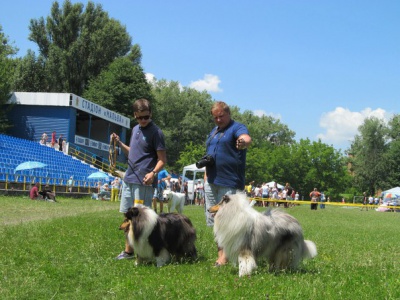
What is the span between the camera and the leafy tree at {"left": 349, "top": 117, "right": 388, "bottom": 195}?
76.8m

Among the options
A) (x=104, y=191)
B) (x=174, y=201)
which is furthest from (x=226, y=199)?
(x=104, y=191)

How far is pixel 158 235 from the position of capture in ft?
20.9

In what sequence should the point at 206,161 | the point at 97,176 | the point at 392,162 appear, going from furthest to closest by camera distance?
1. the point at 392,162
2. the point at 97,176
3. the point at 206,161

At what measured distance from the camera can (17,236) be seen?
28.3 ft

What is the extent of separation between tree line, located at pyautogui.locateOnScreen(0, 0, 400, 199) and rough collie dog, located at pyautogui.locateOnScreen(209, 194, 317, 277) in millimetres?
38974

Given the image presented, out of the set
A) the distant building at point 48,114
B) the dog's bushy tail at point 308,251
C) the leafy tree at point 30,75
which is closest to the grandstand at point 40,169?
the distant building at point 48,114

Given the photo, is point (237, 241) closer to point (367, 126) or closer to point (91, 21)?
point (91, 21)

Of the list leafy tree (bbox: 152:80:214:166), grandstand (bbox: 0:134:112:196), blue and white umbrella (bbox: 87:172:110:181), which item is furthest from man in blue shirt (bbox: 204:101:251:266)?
leafy tree (bbox: 152:80:214:166)

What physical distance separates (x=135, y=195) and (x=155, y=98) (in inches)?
2266

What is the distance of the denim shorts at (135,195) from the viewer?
6.71m

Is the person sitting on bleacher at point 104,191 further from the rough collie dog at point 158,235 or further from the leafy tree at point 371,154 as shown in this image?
the leafy tree at point 371,154

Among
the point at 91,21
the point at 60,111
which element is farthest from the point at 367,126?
the point at 60,111

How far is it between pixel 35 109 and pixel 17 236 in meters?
34.7

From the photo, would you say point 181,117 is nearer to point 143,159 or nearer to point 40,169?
point 40,169
